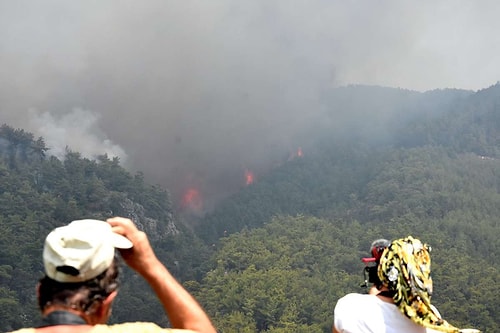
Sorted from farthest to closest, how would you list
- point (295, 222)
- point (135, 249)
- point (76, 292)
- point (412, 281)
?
point (295, 222), point (412, 281), point (135, 249), point (76, 292)

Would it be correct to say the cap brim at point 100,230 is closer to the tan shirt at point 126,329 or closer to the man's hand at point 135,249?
the man's hand at point 135,249

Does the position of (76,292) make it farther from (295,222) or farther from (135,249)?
(295,222)

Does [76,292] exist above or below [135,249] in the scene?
below

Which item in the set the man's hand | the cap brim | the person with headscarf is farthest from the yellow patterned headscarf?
the cap brim

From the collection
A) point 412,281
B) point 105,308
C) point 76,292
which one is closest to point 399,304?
point 412,281

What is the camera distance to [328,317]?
126 feet

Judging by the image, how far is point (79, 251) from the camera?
5.35 feet

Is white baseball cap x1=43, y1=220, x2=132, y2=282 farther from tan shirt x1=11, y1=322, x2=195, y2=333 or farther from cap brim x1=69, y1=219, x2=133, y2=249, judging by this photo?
tan shirt x1=11, y1=322, x2=195, y2=333

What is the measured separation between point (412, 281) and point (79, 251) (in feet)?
5.66

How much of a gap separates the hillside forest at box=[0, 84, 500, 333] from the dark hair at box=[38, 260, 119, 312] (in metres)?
10.1

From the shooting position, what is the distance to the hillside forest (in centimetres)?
4072

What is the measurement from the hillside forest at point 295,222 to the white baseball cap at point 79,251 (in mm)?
10084

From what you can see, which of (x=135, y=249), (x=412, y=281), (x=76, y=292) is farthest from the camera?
(x=412, y=281)

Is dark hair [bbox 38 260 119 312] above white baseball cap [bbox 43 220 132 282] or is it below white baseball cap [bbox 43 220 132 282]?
below
